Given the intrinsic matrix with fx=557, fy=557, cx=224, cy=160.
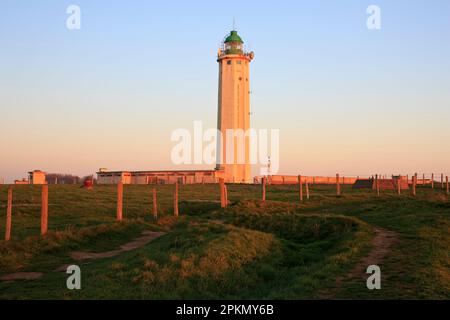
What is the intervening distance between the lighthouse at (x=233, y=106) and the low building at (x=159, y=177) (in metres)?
3.66

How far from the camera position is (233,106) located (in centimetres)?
→ 6334

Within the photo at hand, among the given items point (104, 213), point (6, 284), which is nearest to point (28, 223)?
point (104, 213)

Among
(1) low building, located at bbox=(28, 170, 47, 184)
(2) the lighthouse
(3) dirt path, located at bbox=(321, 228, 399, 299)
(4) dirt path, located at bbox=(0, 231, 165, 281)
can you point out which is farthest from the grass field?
(1) low building, located at bbox=(28, 170, 47, 184)

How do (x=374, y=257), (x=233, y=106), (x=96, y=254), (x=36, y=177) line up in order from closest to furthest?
(x=374, y=257) < (x=96, y=254) < (x=233, y=106) < (x=36, y=177)

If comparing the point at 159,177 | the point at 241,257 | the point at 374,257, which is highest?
the point at 159,177

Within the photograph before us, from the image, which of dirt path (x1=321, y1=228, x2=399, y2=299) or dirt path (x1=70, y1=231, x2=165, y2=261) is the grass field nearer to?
dirt path (x1=321, y1=228, x2=399, y2=299)

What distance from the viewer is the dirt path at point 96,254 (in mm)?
14677

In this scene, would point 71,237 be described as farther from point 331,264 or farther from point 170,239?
point 331,264

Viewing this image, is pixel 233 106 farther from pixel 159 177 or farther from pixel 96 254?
pixel 96 254

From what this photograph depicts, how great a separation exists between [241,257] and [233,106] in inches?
1867

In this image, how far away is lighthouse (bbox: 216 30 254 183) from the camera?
208 ft

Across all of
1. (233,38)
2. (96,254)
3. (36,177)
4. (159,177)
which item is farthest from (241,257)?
(36,177)

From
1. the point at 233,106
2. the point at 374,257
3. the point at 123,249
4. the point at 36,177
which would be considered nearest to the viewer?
the point at 374,257

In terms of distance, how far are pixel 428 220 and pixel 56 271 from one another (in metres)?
15.4
